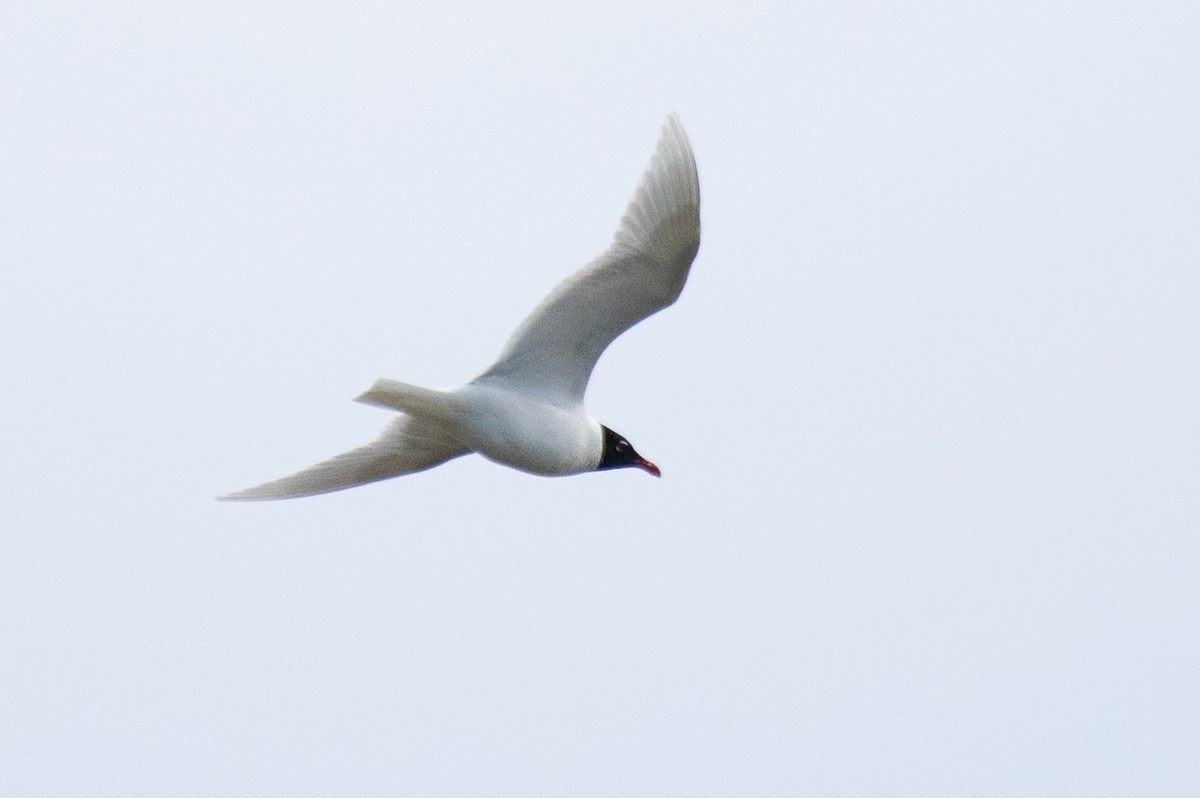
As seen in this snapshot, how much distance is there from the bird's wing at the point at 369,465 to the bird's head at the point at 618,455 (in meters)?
0.68

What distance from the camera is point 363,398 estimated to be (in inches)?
340

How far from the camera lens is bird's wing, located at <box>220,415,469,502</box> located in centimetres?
992

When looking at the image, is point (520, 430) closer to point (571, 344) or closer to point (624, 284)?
point (571, 344)

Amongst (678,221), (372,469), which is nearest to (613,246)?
(678,221)

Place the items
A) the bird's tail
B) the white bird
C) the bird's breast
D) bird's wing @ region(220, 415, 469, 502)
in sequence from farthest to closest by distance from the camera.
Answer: bird's wing @ region(220, 415, 469, 502)
the bird's breast
the white bird
the bird's tail

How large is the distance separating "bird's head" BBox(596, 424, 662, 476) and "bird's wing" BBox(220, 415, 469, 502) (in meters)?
0.68

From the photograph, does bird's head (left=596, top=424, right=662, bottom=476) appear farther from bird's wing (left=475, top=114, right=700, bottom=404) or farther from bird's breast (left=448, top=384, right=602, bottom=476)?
bird's wing (left=475, top=114, right=700, bottom=404)

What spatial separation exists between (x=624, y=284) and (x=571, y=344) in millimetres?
427

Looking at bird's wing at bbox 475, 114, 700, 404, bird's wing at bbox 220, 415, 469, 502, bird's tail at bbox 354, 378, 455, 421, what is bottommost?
bird's wing at bbox 220, 415, 469, 502

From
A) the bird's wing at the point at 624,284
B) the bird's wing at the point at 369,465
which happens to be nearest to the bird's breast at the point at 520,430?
the bird's wing at the point at 624,284

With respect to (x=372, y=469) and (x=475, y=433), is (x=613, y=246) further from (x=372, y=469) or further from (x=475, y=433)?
(x=372, y=469)

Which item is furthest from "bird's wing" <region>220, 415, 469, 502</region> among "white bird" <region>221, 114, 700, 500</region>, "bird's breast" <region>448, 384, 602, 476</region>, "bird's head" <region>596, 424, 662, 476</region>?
"bird's head" <region>596, 424, 662, 476</region>

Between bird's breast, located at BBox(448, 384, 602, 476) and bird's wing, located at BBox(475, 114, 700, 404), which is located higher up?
bird's wing, located at BBox(475, 114, 700, 404)

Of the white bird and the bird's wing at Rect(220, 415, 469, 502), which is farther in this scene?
the bird's wing at Rect(220, 415, 469, 502)
